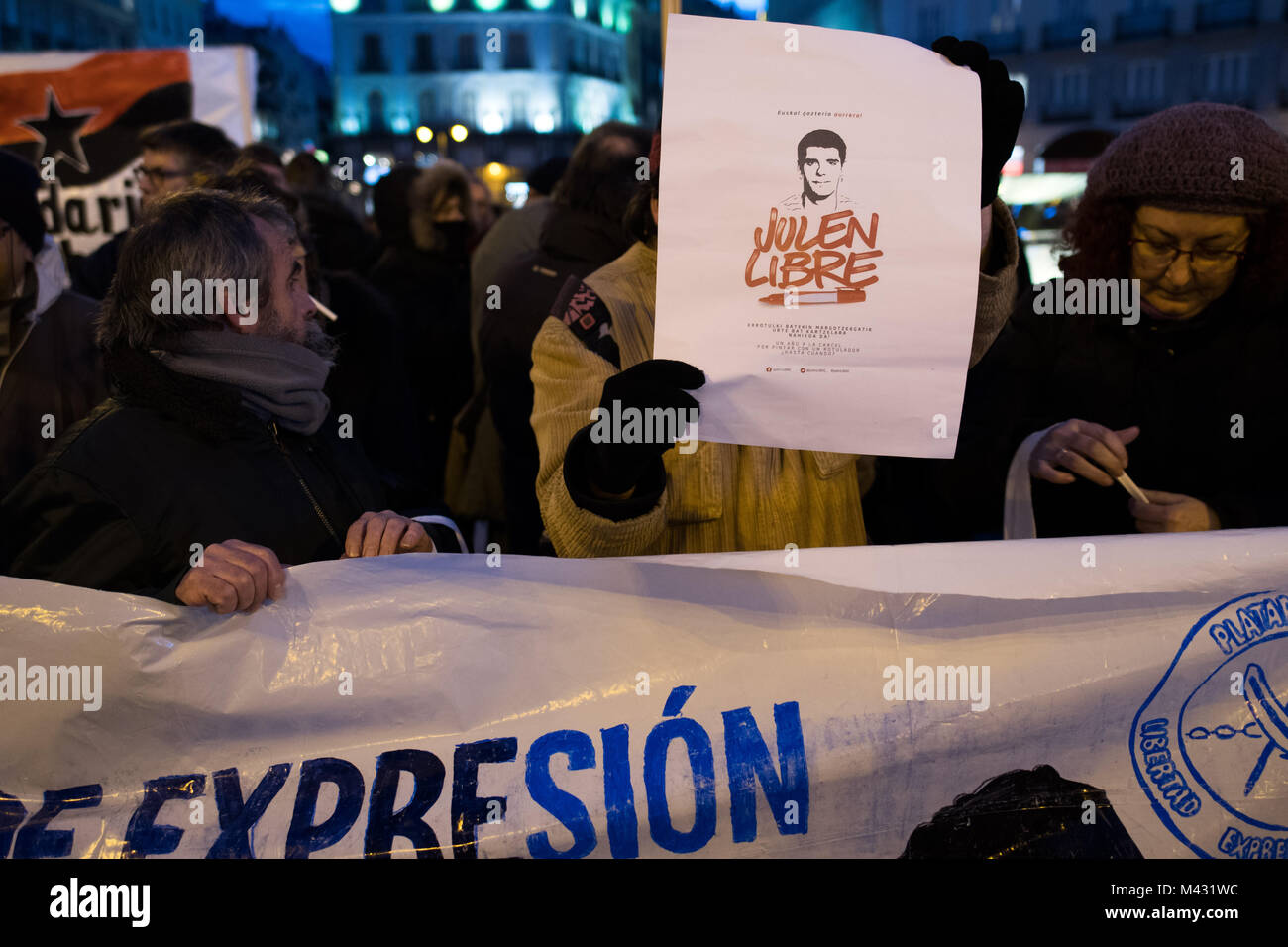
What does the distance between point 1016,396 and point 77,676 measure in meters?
1.87

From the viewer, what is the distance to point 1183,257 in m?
2.25

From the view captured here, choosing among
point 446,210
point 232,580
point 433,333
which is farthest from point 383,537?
point 446,210

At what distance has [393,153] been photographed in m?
67.6

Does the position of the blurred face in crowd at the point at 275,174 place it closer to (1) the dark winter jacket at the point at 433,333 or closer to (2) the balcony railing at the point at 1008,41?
(1) the dark winter jacket at the point at 433,333

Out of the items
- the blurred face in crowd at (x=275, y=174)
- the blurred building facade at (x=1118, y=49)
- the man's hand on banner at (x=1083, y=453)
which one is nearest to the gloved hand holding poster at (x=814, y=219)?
the man's hand on banner at (x=1083, y=453)

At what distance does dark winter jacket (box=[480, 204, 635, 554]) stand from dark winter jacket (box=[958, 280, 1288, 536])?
1667 mm

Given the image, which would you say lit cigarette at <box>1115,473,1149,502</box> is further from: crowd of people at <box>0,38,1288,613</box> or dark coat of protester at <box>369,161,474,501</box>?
dark coat of protester at <box>369,161,474,501</box>

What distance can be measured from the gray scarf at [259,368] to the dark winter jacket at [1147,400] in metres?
1.32

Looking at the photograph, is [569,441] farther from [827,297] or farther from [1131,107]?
[1131,107]

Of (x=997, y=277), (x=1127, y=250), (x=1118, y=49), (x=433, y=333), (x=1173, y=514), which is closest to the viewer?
(x=997, y=277)

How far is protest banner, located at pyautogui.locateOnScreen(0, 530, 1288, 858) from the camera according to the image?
1.73 m

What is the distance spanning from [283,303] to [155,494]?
1.63 feet
